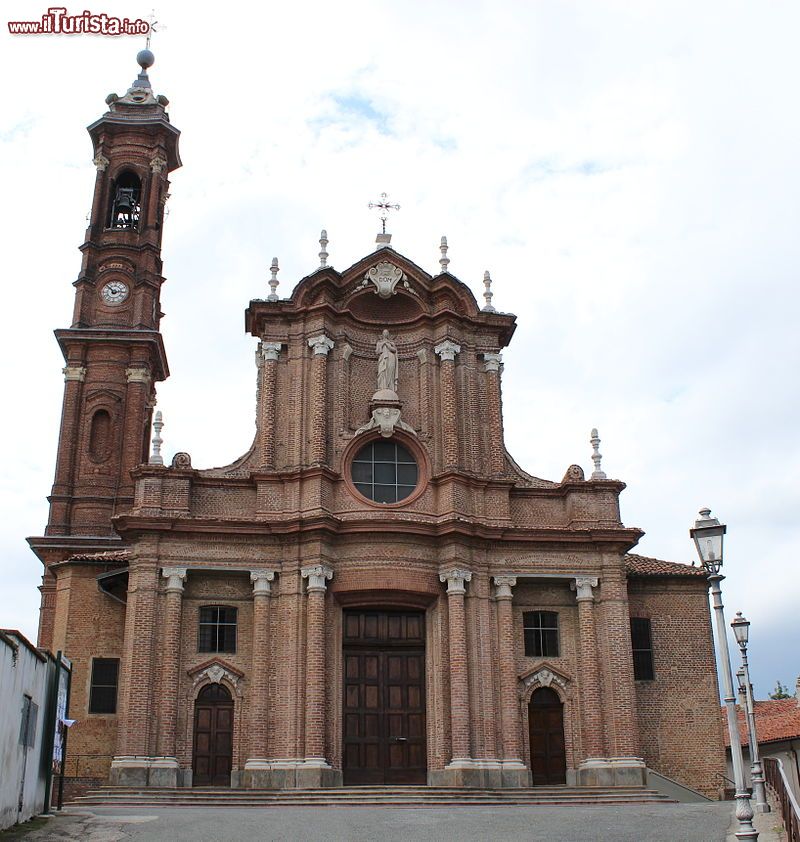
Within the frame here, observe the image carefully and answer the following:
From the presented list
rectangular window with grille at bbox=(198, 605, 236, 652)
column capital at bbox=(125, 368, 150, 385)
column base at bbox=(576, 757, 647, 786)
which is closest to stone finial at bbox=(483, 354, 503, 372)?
rectangular window with grille at bbox=(198, 605, 236, 652)

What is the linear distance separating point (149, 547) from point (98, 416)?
13980mm

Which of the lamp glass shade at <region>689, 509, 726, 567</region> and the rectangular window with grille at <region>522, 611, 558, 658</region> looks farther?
the rectangular window with grille at <region>522, 611, 558, 658</region>

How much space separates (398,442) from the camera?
29.8 meters

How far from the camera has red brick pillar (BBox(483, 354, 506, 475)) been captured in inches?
1171

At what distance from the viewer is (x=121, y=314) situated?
4153 cm

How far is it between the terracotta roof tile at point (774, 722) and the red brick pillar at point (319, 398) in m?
16.1

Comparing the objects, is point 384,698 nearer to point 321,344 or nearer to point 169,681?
point 169,681

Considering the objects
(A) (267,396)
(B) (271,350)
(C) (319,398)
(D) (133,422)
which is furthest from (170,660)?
(D) (133,422)

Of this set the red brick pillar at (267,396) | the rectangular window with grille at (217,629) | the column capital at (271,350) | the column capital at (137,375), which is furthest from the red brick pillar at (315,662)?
the column capital at (137,375)

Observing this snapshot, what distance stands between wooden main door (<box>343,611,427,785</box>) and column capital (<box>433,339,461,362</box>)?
7.44 m

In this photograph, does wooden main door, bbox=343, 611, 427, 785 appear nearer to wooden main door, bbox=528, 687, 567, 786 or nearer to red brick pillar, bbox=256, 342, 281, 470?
wooden main door, bbox=528, 687, 567, 786

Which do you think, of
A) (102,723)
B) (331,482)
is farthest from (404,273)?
(102,723)

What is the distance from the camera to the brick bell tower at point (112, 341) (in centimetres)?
3762

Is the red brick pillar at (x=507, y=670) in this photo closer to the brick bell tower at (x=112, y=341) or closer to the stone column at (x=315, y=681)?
the stone column at (x=315, y=681)
